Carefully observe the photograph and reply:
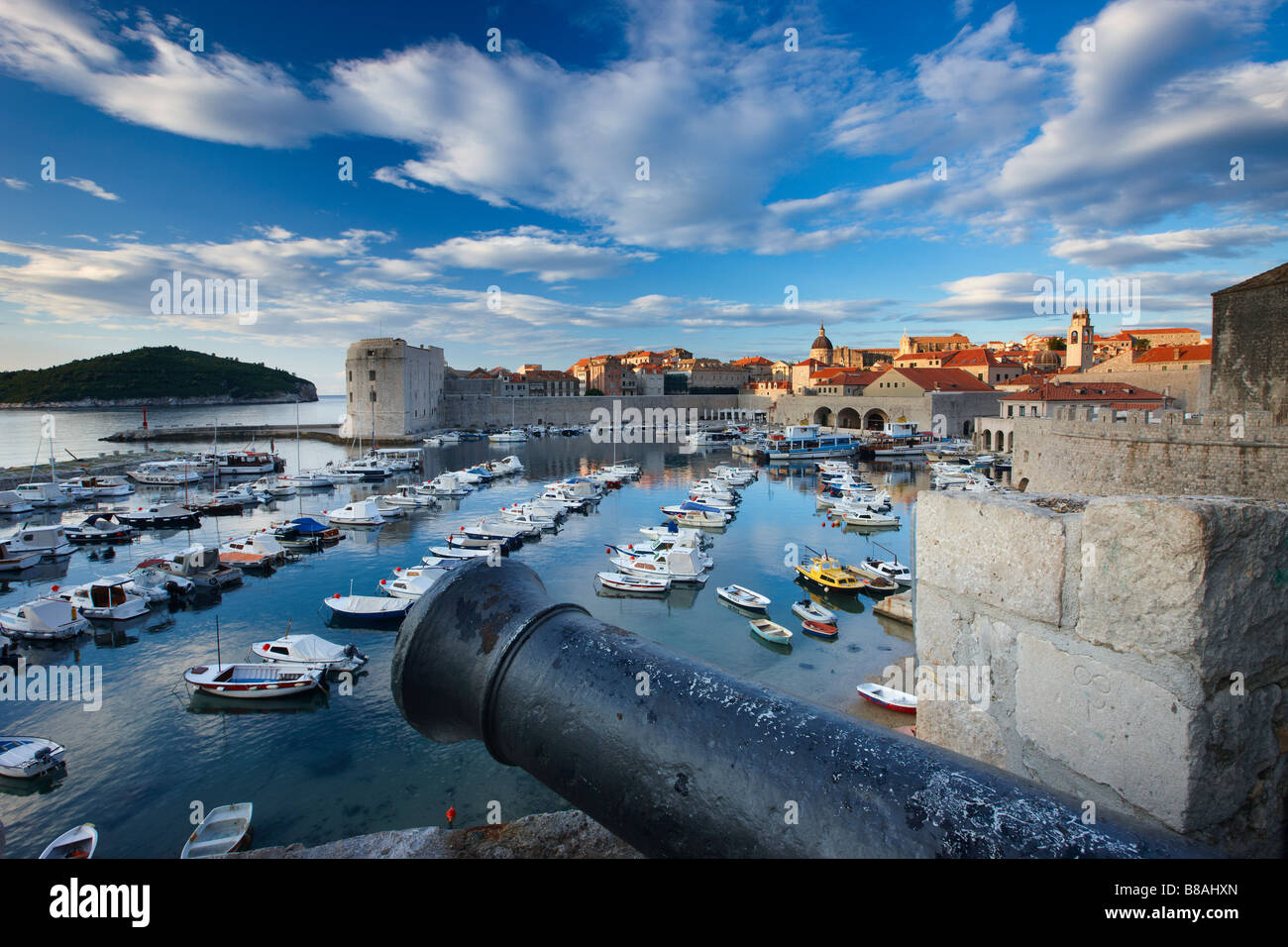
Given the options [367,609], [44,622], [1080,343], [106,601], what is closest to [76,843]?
[367,609]

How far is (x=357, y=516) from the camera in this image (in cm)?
2455

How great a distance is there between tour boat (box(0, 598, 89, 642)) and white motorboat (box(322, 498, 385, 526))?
34.5 feet

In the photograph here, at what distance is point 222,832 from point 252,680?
4057 mm

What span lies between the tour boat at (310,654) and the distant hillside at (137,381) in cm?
13247

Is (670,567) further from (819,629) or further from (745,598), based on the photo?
(819,629)

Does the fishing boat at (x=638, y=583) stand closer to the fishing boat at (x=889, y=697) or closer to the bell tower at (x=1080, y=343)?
the fishing boat at (x=889, y=697)

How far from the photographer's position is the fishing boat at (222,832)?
23.2 feet

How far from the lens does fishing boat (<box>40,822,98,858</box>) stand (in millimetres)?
6959

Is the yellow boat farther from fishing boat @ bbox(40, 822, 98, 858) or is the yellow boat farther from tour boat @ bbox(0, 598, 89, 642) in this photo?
tour boat @ bbox(0, 598, 89, 642)

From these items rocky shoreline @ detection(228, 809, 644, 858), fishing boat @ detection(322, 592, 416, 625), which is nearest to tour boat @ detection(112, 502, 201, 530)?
fishing boat @ detection(322, 592, 416, 625)

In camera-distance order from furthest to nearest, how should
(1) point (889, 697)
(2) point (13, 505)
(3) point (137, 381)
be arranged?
1. (3) point (137, 381)
2. (2) point (13, 505)
3. (1) point (889, 697)

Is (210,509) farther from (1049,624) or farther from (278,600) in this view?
(1049,624)

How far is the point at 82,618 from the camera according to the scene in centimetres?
1430
